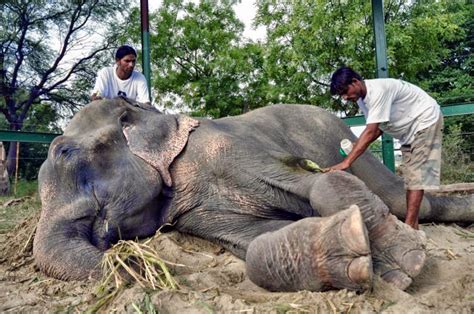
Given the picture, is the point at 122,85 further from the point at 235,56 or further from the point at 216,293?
the point at 235,56

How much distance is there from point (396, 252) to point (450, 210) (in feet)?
7.89

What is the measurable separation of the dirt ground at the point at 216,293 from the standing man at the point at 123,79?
196 centimetres

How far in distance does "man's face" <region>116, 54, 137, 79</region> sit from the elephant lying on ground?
1384 millimetres

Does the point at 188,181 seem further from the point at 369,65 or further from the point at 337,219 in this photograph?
the point at 369,65

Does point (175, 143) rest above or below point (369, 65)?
below

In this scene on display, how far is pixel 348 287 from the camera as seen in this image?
2088 mm

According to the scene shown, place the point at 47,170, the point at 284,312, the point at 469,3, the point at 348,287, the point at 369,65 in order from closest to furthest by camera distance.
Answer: the point at 284,312
the point at 348,287
the point at 47,170
the point at 369,65
the point at 469,3

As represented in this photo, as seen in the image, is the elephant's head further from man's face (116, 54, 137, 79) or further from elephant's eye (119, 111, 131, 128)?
man's face (116, 54, 137, 79)

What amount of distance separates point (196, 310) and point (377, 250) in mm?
928

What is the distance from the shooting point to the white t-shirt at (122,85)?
4.81m

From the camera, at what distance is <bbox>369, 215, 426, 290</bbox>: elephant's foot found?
7.59 feet

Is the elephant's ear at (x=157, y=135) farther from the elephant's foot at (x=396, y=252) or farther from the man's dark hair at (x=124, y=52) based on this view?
the man's dark hair at (x=124, y=52)

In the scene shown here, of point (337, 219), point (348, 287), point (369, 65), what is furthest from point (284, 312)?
point (369, 65)

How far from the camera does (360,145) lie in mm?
3637
